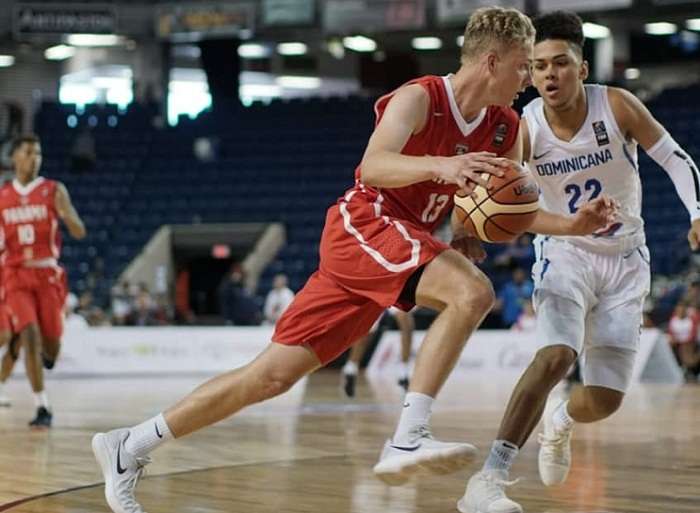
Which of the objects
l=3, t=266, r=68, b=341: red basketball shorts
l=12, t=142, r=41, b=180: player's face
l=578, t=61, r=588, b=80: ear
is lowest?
l=3, t=266, r=68, b=341: red basketball shorts

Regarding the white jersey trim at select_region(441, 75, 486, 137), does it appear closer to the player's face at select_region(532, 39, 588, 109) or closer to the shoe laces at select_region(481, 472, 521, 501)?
the player's face at select_region(532, 39, 588, 109)

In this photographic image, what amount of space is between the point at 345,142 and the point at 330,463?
19948 mm

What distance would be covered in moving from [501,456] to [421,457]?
2.72 feet

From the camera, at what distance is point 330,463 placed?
262 inches

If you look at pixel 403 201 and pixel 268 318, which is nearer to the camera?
pixel 403 201

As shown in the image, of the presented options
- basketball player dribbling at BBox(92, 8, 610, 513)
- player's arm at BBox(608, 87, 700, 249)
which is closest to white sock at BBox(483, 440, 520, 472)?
basketball player dribbling at BBox(92, 8, 610, 513)

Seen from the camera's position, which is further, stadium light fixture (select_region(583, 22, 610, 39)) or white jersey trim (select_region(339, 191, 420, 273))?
stadium light fixture (select_region(583, 22, 610, 39))

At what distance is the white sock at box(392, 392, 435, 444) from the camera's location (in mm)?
4219

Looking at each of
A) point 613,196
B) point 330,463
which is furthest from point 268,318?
point 613,196

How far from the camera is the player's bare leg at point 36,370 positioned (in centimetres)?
892

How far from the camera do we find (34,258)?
30.4ft

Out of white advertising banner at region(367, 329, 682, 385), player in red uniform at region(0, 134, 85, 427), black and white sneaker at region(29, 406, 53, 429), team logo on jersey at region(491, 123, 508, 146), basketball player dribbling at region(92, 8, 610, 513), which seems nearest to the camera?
basketball player dribbling at region(92, 8, 610, 513)

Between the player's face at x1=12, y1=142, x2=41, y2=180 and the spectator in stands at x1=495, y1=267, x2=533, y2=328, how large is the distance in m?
10.9

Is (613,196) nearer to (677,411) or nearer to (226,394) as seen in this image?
(226,394)
